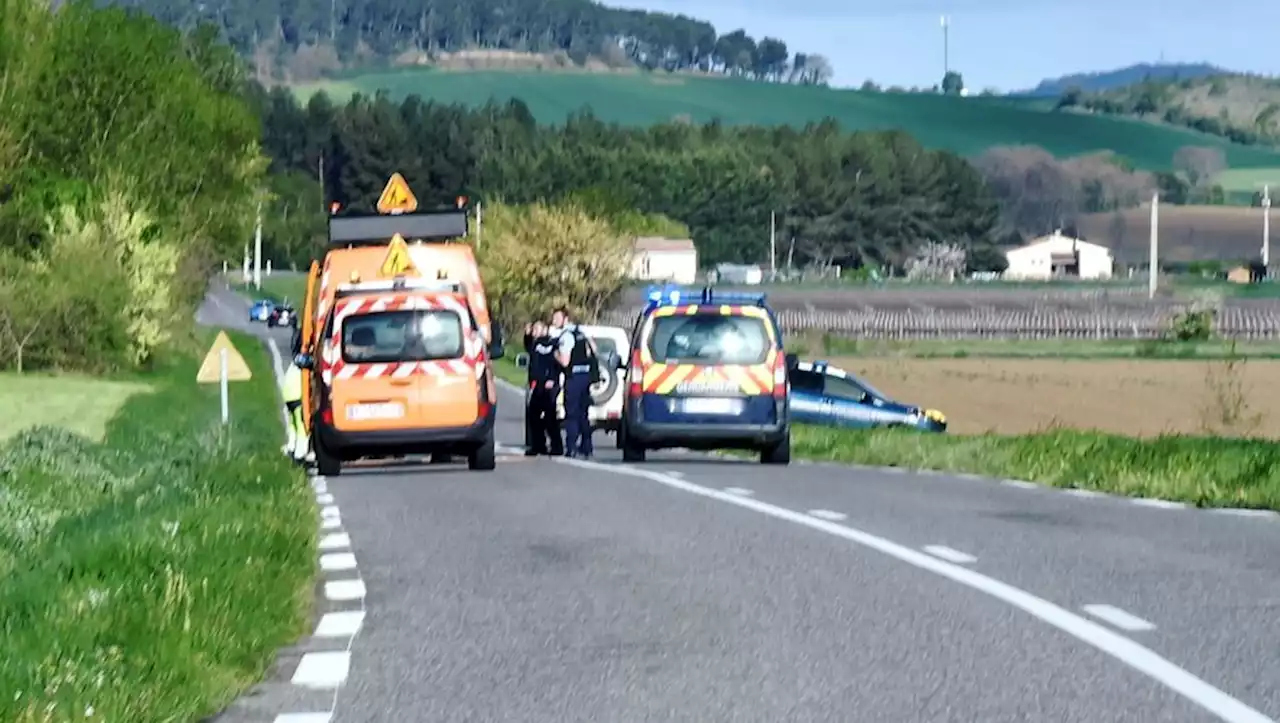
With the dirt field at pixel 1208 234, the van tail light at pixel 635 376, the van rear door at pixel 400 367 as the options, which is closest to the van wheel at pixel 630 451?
the van tail light at pixel 635 376

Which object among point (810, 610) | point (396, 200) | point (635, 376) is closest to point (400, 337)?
point (635, 376)

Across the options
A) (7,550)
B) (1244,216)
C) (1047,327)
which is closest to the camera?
(7,550)

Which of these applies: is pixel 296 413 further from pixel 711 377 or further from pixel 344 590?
pixel 344 590

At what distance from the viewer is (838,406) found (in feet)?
130

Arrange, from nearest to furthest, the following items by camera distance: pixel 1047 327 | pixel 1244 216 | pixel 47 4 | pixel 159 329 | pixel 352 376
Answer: pixel 352 376 → pixel 47 4 → pixel 159 329 → pixel 1047 327 → pixel 1244 216

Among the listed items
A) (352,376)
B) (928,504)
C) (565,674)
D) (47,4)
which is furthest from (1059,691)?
(47,4)

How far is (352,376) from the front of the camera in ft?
86.9

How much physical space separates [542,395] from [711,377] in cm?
393

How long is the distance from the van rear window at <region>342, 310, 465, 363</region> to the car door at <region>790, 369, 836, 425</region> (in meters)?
13.2

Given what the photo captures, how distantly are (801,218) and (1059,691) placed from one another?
19092 cm

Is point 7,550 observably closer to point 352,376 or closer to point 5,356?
point 352,376

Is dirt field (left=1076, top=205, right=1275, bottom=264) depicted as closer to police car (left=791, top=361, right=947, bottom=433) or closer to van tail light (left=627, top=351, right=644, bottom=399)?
police car (left=791, top=361, right=947, bottom=433)

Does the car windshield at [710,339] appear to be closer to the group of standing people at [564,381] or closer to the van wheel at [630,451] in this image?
the van wheel at [630,451]

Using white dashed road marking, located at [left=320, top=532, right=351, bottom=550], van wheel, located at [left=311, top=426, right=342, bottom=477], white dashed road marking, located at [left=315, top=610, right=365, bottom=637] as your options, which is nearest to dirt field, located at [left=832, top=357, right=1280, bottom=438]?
van wheel, located at [left=311, top=426, right=342, bottom=477]
